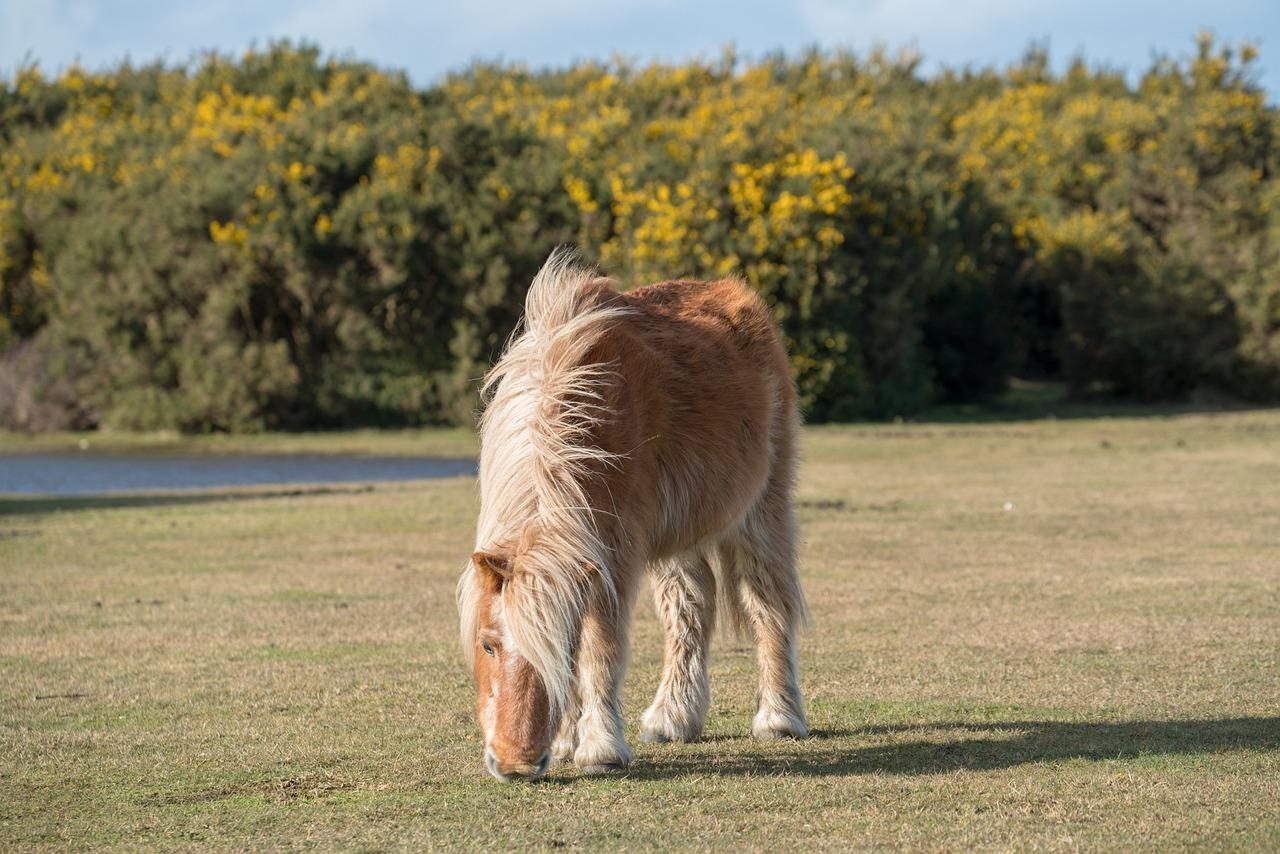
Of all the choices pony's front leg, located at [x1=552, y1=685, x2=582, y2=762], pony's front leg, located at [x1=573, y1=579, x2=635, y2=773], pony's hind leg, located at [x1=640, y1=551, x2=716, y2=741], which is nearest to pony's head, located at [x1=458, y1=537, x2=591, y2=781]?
pony's front leg, located at [x1=573, y1=579, x2=635, y2=773]

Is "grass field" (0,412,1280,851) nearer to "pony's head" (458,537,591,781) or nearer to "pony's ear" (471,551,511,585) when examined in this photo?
"pony's head" (458,537,591,781)

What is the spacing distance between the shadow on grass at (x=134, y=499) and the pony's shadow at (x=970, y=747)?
1378 cm

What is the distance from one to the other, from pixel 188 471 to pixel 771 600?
19.2m

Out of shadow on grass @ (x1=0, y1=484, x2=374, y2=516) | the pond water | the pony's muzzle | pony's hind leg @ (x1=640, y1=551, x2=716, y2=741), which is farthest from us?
the pond water

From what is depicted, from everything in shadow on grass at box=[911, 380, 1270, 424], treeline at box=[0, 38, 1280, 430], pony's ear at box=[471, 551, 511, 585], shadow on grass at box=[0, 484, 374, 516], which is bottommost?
shadow on grass at box=[0, 484, 374, 516]

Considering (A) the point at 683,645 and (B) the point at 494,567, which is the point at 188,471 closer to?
(A) the point at 683,645

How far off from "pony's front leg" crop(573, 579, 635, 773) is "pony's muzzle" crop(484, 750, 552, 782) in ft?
1.62

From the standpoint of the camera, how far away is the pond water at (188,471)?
2352 centimetres

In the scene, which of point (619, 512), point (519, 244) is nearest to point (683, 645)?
point (619, 512)

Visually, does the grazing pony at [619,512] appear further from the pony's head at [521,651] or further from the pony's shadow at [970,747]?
the pony's shadow at [970,747]

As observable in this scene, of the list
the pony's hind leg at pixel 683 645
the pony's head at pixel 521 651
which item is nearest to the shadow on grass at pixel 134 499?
the pony's hind leg at pixel 683 645

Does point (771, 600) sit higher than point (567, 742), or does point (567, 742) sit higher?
point (771, 600)

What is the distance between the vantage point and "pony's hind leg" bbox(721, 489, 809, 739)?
26.0 ft

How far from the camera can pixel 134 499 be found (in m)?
20.7
